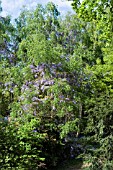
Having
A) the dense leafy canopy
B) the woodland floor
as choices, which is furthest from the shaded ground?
the dense leafy canopy

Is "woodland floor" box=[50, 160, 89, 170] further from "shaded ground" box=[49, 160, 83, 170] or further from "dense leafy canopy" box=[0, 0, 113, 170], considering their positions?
"dense leafy canopy" box=[0, 0, 113, 170]

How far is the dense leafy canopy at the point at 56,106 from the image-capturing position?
8492 mm

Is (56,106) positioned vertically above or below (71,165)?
above

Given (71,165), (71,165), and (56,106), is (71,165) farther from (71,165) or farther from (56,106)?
(56,106)

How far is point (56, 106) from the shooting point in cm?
1069

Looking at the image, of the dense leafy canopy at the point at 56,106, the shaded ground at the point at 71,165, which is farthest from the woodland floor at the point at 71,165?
the dense leafy canopy at the point at 56,106

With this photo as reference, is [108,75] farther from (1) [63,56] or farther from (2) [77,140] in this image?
(2) [77,140]

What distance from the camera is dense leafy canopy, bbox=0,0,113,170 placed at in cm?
849

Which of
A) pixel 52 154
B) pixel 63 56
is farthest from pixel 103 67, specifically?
pixel 52 154

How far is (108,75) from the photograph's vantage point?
12.8 meters

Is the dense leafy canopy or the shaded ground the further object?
the shaded ground

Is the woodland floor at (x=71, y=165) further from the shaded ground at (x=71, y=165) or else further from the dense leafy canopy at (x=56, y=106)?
the dense leafy canopy at (x=56, y=106)

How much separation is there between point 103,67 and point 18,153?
6022 millimetres

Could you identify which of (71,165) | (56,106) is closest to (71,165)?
(71,165)
